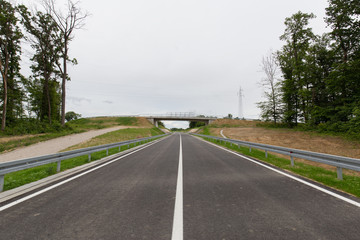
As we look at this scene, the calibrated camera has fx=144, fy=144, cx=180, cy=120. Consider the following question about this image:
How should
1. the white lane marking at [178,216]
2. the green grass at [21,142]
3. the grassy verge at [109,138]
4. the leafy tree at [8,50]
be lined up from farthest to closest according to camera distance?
the leafy tree at [8,50] < the grassy verge at [109,138] < the green grass at [21,142] < the white lane marking at [178,216]

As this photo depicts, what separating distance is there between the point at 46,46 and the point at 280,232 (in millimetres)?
35468

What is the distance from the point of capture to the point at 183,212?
2.80 m

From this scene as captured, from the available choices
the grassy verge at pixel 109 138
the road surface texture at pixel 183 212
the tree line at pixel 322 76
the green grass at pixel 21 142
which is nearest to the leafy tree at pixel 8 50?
the green grass at pixel 21 142

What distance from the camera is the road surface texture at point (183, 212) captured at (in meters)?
2.20

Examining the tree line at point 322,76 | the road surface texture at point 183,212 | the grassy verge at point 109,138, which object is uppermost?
the tree line at point 322,76

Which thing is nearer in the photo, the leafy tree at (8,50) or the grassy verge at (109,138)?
the grassy verge at (109,138)

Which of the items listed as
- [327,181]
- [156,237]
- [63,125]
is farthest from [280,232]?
[63,125]

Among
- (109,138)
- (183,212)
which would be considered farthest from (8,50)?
(183,212)

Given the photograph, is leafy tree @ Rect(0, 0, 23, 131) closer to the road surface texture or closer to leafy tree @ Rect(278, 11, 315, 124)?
the road surface texture

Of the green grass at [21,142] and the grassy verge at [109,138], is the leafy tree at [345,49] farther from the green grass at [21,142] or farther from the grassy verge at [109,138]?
the green grass at [21,142]

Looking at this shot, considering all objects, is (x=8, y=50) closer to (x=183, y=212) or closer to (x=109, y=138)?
(x=109, y=138)

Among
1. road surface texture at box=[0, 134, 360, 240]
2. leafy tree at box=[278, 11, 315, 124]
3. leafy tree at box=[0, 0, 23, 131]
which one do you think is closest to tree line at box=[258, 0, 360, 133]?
leafy tree at box=[278, 11, 315, 124]

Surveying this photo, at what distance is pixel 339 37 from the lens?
1883 cm

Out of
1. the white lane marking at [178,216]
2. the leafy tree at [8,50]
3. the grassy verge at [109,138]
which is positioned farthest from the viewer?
the leafy tree at [8,50]
